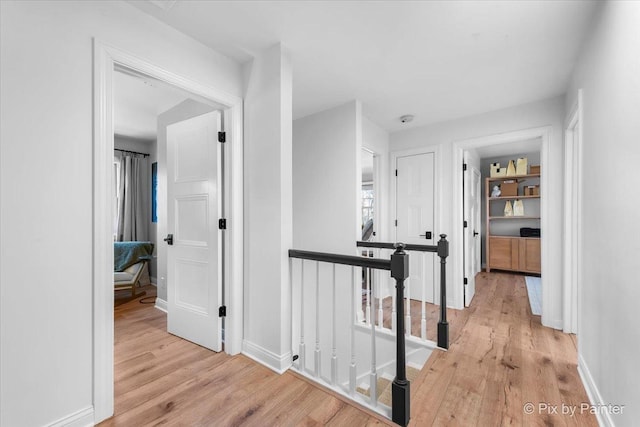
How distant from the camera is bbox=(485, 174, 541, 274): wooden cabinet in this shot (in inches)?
207

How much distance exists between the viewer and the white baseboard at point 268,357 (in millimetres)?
1954

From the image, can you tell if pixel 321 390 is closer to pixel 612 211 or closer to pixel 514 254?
pixel 612 211

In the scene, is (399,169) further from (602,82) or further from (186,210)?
(186,210)

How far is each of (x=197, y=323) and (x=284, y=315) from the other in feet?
2.99

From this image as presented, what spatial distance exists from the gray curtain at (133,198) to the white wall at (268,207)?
3.52 meters

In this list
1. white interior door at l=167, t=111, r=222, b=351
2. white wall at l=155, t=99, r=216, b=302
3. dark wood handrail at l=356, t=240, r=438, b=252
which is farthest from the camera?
white wall at l=155, t=99, r=216, b=302

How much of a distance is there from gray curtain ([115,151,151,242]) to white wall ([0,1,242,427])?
3.67 m

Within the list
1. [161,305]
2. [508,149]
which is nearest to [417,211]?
[508,149]

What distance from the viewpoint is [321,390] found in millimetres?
1753

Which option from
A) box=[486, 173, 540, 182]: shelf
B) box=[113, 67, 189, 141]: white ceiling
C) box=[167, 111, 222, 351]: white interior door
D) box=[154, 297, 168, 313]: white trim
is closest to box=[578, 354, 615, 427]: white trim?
box=[167, 111, 222, 351]: white interior door

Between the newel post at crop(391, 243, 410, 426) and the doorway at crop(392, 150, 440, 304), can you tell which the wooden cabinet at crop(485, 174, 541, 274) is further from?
the newel post at crop(391, 243, 410, 426)

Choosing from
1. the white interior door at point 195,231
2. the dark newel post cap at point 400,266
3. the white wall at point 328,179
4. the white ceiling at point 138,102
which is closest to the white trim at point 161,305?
the white interior door at point 195,231

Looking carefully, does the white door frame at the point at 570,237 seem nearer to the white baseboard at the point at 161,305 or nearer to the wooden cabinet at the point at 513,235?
the wooden cabinet at the point at 513,235

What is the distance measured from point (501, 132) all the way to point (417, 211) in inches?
52.2
